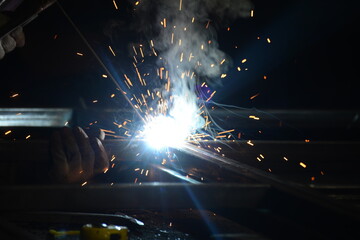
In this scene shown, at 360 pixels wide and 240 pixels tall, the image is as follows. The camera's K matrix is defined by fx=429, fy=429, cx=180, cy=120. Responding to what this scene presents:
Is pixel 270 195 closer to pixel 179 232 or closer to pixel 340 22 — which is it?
pixel 179 232

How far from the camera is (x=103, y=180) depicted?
10.4 ft

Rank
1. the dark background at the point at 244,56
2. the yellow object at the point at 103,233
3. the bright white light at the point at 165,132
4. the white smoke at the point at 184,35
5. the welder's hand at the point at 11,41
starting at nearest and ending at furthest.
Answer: the yellow object at the point at 103,233
the bright white light at the point at 165,132
the welder's hand at the point at 11,41
the white smoke at the point at 184,35
the dark background at the point at 244,56

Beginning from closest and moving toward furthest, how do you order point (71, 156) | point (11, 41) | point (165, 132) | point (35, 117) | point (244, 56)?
point (71, 156) → point (165, 132) → point (11, 41) → point (35, 117) → point (244, 56)

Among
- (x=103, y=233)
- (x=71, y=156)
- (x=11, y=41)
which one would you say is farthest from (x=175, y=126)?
(x=103, y=233)

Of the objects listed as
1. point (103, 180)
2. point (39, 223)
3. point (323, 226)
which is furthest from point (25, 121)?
point (323, 226)

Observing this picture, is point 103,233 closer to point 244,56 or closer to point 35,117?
point 35,117

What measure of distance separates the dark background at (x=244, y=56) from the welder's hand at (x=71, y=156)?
19.6ft

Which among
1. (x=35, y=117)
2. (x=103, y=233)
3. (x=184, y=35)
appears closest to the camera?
(x=103, y=233)

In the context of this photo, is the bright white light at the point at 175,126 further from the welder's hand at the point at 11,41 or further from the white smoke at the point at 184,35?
the welder's hand at the point at 11,41

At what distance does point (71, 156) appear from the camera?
8.91 ft

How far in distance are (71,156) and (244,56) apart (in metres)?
6.98

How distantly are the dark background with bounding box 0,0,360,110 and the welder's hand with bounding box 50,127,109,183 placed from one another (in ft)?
19.6

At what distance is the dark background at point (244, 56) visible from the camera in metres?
8.88

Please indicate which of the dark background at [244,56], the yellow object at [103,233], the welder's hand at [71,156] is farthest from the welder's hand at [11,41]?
the dark background at [244,56]
